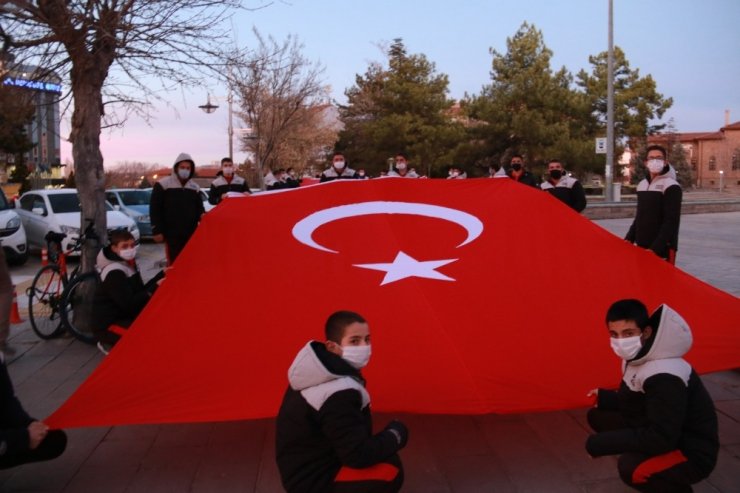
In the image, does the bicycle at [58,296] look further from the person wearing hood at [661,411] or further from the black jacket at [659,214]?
the black jacket at [659,214]

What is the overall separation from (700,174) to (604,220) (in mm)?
70955

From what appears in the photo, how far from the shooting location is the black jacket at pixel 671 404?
126 inches

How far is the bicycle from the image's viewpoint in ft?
24.1

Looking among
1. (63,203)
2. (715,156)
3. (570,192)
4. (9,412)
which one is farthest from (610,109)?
(715,156)

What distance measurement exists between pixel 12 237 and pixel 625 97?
42.1m

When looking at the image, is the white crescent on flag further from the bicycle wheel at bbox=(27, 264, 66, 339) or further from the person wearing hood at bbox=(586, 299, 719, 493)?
the bicycle wheel at bbox=(27, 264, 66, 339)

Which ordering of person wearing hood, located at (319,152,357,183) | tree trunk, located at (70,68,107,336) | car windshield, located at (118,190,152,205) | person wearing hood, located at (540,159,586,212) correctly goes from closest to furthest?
tree trunk, located at (70,68,107,336)
person wearing hood, located at (540,159,586,212)
person wearing hood, located at (319,152,357,183)
car windshield, located at (118,190,152,205)

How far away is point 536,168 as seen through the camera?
39250 millimetres

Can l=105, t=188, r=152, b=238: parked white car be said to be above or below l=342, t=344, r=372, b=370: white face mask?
above

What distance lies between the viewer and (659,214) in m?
6.80

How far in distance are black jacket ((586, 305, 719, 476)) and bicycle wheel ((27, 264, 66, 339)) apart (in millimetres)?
6241

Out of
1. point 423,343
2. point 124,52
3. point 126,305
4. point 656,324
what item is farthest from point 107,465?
point 124,52

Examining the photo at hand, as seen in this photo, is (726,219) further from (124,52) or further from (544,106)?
(124,52)

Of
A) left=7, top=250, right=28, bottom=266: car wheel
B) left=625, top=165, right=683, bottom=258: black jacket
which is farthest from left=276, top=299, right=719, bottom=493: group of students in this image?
left=7, top=250, right=28, bottom=266: car wheel
